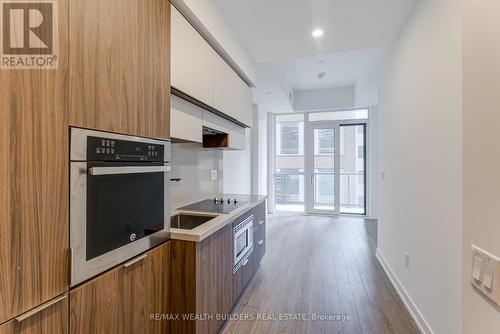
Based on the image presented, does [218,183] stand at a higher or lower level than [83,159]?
lower

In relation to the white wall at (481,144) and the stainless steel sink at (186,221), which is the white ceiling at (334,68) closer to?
the white wall at (481,144)

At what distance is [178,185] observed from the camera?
2336 millimetres

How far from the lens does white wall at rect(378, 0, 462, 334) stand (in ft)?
4.83

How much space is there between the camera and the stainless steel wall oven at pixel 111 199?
3.05 feet

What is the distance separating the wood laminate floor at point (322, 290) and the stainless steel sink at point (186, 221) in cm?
90

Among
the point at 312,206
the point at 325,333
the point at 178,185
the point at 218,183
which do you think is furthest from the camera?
the point at 312,206

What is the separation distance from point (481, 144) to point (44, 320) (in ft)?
5.24

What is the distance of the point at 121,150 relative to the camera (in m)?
1.14

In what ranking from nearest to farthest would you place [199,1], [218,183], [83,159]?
1. [83,159]
2. [199,1]
3. [218,183]

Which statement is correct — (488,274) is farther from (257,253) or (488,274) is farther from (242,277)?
(257,253)

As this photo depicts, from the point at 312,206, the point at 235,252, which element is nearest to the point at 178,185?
the point at 235,252

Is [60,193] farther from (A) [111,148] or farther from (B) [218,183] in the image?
(B) [218,183]

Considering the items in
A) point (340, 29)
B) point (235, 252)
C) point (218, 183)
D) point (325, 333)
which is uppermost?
point (340, 29)

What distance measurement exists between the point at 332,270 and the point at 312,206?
3292 millimetres
